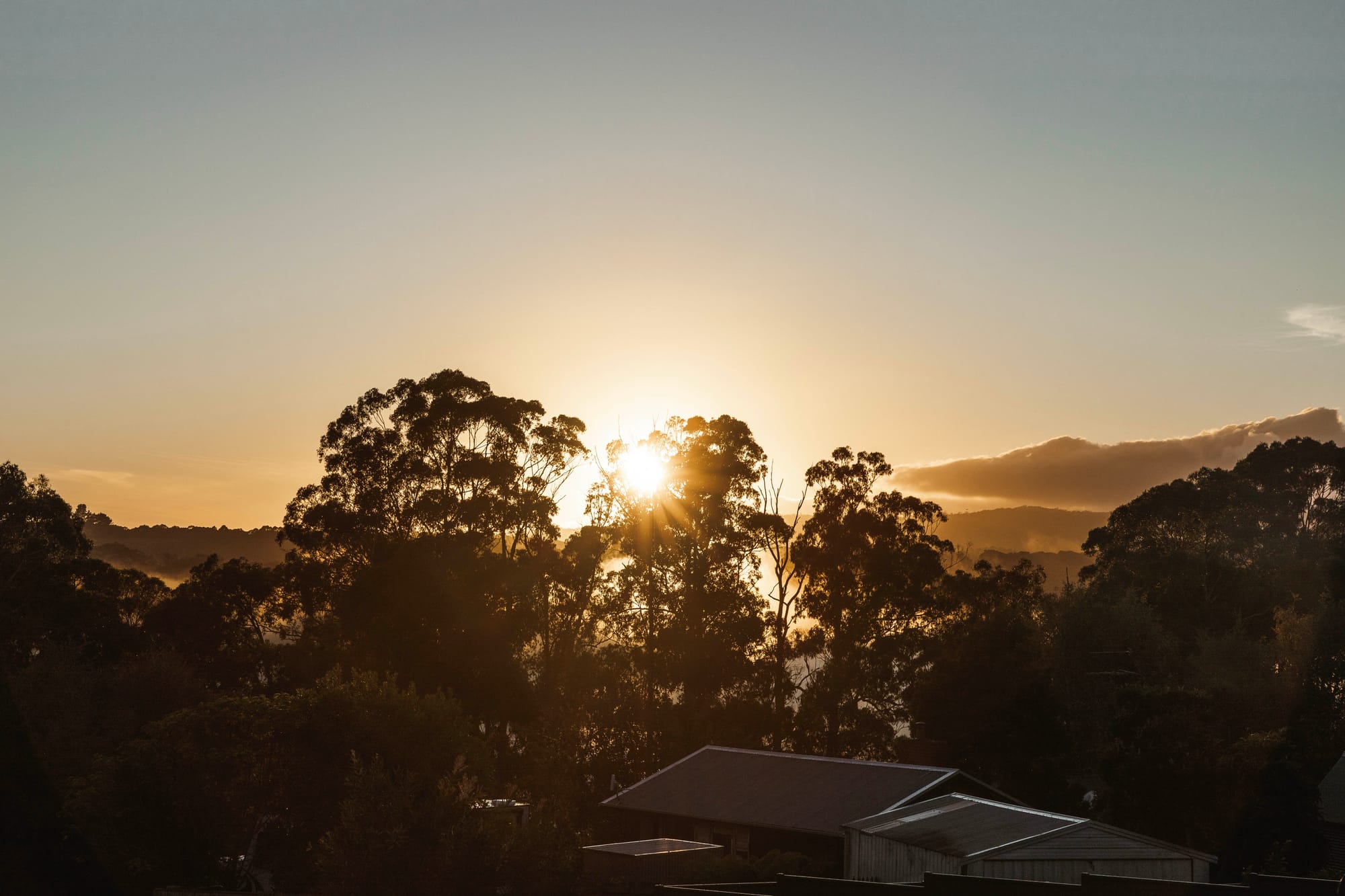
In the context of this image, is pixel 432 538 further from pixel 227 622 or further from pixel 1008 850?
pixel 1008 850

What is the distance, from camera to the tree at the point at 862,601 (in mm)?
56312

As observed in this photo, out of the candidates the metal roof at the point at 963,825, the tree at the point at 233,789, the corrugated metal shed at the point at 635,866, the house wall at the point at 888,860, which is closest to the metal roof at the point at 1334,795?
the metal roof at the point at 963,825

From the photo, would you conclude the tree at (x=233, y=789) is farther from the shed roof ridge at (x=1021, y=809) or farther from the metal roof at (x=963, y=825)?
the shed roof ridge at (x=1021, y=809)

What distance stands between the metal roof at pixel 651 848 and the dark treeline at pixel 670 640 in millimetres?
4061

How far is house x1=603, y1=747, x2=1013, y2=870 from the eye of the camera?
34188 mm

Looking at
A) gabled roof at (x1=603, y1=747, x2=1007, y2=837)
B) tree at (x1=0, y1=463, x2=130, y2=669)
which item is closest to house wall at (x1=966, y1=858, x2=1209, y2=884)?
gabled roof at (x1=603, y1=747, x2=1007, y2=837)

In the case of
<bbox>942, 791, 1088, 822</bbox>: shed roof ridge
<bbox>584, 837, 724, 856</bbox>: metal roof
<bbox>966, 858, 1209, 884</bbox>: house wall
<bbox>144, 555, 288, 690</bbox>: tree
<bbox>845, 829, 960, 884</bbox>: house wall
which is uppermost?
<bbox>144, 555, 288, 690</bbox>: tree

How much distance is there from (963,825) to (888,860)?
2164 millimetres

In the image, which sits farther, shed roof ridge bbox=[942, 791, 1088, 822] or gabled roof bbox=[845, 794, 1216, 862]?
shed roof ridge bbox=[942, 791, 1088, 822]

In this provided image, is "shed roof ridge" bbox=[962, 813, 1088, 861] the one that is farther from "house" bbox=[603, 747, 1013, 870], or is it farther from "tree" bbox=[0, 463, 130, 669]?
"tree" bbox=[0, 463, 130, 669]

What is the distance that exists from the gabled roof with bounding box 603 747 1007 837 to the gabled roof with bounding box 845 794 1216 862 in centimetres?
319

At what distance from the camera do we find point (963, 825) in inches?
1099

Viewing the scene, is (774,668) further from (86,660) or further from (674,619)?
(86,660)

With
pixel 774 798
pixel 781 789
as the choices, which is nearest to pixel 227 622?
pixel 781 789
